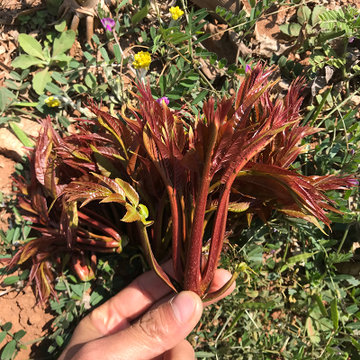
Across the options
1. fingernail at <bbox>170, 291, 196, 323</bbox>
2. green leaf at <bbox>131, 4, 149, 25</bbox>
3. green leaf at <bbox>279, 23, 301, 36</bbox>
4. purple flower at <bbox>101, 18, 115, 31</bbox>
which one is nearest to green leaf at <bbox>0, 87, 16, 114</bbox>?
purple flower at <bbox>101, 18, 115, 31</bbox>

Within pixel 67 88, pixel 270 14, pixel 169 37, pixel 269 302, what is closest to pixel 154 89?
pixel 169 37

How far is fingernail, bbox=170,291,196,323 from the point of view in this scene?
4.29ft

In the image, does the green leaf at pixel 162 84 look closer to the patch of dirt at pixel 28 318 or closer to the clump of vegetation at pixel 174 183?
the clump of vegetation at pixel 174 183

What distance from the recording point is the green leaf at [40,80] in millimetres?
2018

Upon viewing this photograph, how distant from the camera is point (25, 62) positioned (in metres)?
2.05

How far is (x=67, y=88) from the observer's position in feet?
6.83

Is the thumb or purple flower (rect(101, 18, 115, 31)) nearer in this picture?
the thumb

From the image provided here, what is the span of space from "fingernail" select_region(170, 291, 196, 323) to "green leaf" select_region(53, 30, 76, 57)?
5.18 feet

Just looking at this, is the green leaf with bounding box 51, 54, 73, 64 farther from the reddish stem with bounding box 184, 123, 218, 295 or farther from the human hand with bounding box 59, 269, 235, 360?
the human hand with bounding box 59, 269, 235, 360

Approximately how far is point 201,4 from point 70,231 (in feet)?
5.49

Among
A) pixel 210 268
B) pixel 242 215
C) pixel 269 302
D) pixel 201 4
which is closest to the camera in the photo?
pixel 210 268

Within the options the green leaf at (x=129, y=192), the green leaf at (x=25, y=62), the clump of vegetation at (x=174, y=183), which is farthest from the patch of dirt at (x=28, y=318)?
the green leaf at (x=25, y=62)

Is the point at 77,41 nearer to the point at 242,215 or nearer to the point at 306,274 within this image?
the point at 242,215

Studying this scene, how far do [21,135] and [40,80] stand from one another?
1.14 feet
